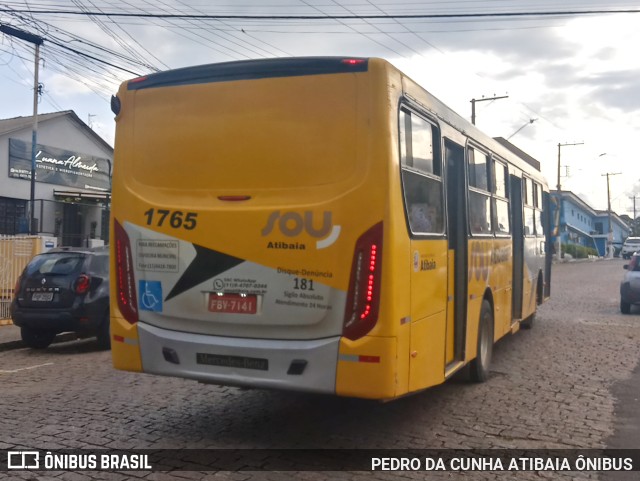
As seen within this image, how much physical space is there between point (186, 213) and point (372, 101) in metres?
1.78

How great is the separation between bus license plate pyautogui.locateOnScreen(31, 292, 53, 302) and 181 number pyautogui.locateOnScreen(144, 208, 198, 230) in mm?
5620

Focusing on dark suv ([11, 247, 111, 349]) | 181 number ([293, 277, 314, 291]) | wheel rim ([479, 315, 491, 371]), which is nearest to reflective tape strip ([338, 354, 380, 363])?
181 number ([293, 277, 314, 291])

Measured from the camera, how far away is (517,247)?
10852 millimetres

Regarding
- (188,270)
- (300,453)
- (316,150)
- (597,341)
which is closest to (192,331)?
(188,270)

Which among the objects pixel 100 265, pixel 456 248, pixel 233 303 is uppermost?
pixel 456 248

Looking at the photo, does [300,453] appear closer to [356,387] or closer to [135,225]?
[356,387]

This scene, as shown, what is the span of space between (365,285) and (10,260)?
1127 cm

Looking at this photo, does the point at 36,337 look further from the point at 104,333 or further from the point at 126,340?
the point at 126,340

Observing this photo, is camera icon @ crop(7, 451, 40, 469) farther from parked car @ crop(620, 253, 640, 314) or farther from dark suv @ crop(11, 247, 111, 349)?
parked car @ crop(620, 253, 640, 314)

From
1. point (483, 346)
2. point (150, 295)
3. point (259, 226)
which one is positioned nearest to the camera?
point (259, 226)

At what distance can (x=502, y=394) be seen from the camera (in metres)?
7.87

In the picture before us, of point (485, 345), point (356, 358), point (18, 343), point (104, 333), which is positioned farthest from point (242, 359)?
point (18, 343)

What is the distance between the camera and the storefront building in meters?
27.4

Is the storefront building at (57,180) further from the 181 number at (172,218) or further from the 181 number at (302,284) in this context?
the 181 number at (302,284)
